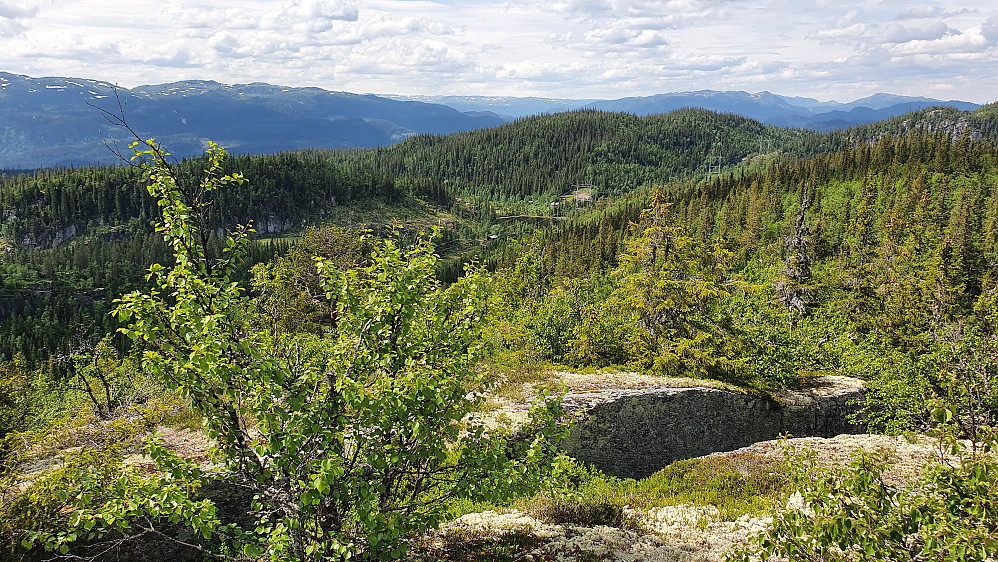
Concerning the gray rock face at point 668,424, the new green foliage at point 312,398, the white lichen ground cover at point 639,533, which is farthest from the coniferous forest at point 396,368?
the white lichen ground cover at point 639,533

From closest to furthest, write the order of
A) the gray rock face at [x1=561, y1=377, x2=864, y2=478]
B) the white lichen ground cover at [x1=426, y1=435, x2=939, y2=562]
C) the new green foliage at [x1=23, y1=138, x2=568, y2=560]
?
the new green foliage at [x1=23, y1=138, x2=568, y2=560] < the white lichen ground cover at [x1=426, y1=435, x2=939, y2=562] < the gray rock face at [x1=561, y1=377, x2=864, y2=478]

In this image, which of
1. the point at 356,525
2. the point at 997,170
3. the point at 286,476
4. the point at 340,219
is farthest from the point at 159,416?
the point at 340,219

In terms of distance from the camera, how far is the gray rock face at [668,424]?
1800 centimetres

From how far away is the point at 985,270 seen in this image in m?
57.9

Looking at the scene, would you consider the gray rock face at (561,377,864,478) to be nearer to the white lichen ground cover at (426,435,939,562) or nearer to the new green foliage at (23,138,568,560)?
the white lichen ground cover at (426,435,939,562)

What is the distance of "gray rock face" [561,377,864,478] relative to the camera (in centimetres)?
1800

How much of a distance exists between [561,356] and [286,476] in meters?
18.4

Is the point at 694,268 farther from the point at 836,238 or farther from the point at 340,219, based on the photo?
the point at 340,219

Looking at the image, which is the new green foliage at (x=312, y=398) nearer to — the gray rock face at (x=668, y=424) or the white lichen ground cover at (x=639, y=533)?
the white lichen ground cover at (x=639, y=533)

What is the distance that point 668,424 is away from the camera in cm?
1941

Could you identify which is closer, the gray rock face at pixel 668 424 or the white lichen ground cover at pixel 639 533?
the white lichen ground cover at pixel 639 533

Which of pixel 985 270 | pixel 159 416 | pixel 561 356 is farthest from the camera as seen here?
pixel 985 270

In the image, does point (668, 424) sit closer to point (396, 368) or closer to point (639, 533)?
point (639, 533)

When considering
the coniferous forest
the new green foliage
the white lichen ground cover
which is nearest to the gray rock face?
the coniferous forest
